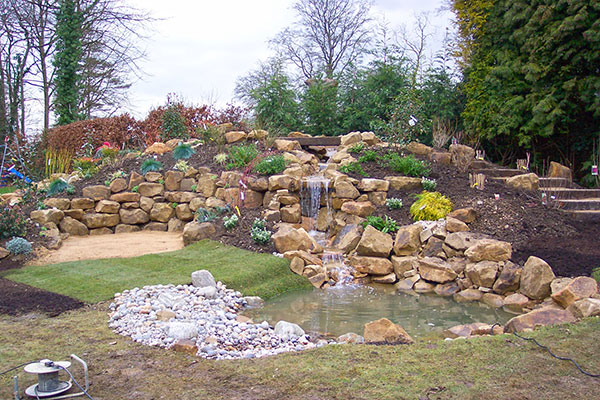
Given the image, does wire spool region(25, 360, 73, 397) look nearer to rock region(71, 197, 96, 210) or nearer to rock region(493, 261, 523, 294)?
rock region(493, 261, 523, 294)

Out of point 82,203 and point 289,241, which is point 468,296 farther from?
point 82,203

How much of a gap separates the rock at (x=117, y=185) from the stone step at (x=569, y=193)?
27.7 ft

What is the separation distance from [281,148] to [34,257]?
17.4 feet

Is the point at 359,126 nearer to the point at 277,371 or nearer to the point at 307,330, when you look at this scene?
the point at 307,330

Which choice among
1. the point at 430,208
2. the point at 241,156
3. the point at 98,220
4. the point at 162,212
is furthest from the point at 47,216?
the point at 430,208

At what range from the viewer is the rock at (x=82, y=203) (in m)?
10.1

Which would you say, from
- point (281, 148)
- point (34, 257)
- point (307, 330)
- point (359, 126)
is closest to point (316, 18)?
point (359, 126)

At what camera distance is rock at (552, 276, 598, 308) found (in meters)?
5.36

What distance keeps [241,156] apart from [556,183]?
6618mm

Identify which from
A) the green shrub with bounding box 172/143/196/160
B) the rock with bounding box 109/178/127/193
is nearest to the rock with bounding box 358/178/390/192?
the green shrub with bounding box 172/143/196/160

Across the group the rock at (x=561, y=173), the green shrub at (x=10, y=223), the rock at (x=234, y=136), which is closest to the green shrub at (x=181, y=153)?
the rock at (x=234, y=136)

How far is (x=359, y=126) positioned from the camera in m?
14.6

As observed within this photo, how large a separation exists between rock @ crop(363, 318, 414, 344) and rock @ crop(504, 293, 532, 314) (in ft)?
8.09

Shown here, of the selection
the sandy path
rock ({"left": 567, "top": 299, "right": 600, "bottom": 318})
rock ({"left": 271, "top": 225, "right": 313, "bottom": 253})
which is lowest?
rock ({"left": 567, "top": 299, "right": 600, "bottom": 318})
